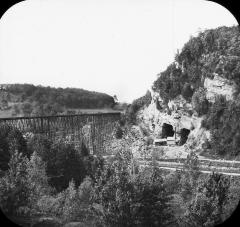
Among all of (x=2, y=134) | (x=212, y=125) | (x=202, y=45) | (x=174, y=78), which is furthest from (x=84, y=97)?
(x=2, y=134)

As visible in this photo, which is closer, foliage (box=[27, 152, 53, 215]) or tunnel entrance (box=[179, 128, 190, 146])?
foliage (box=[27, 152, 53, 215])

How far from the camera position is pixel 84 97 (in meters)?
34.5

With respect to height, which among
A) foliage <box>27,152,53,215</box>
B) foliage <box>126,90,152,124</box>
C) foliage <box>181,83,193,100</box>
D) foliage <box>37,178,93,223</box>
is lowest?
foliage <box>37,178,93,223</box>

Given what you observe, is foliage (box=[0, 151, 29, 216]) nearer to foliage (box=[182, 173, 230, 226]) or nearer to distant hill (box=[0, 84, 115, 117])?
foliage (box=[182, 173, 230, 226])

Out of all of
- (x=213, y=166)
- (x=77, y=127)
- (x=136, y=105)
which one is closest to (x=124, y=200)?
(x=213, y=166)

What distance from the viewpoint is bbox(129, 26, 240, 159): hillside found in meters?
23.7

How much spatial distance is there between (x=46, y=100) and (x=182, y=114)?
11.3 metres

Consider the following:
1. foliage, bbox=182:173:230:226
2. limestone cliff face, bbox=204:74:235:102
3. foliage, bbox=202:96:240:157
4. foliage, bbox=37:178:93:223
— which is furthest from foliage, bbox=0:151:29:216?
limestone cliff face, bbox=204:74:235:102

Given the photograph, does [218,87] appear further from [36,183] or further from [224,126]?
[36,183]

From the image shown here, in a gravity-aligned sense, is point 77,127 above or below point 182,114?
below

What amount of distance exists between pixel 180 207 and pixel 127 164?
270 centimetres

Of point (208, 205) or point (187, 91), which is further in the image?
point (187, 91)

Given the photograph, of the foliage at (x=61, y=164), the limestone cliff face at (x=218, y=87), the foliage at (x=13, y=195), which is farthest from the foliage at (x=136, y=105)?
the foliage at (x=13, y=195)

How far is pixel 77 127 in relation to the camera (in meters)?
29.2
